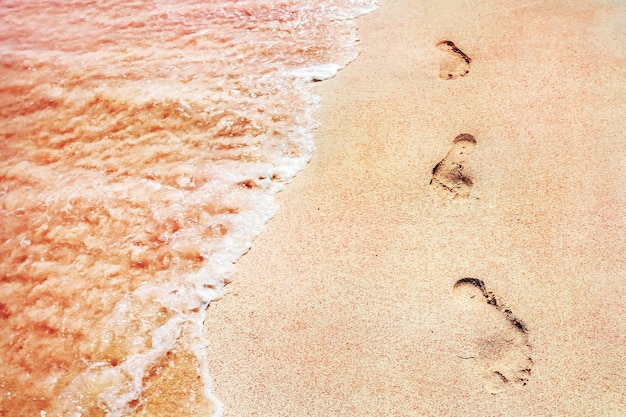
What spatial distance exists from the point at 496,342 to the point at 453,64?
197 cm

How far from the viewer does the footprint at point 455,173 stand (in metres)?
2.62

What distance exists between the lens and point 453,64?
3.24 meters

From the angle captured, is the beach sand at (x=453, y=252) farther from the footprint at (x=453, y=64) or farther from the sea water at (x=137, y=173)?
the sea water at (x=137, y=173)

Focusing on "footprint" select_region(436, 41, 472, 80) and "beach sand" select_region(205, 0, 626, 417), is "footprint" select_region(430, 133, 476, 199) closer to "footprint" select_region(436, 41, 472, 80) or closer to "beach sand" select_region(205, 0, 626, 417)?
"beach sand" select_region(205, 0, 626, 417)

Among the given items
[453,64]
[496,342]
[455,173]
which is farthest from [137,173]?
[496,342]

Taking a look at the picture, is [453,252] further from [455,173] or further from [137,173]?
[137,173]

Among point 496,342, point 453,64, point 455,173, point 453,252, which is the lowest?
point 496,342

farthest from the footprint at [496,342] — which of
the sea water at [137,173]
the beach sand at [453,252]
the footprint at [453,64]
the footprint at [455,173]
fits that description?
the footprint at [453,64]

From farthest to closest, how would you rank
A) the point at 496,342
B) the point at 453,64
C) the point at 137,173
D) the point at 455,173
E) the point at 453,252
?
the point at 453,64
the point at 137,173
the point at 455,173
the point at 453,252
the point at 496,342

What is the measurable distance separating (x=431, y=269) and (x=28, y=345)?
222 cm

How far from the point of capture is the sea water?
95.6 inches

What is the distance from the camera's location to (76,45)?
13.4ft

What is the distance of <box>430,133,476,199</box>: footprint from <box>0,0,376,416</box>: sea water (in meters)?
0.85

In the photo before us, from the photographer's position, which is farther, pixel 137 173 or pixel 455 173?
pixel 137 173
